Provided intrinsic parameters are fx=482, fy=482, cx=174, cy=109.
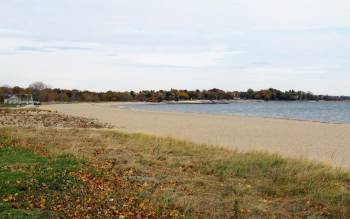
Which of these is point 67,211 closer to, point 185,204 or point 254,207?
point 185,204

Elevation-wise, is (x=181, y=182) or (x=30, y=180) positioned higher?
(x=30, y=180)

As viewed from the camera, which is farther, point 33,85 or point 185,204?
point 33,85

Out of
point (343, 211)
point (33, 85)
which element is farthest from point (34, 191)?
point (33, 85)

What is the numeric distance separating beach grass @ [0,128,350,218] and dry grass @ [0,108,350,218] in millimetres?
17

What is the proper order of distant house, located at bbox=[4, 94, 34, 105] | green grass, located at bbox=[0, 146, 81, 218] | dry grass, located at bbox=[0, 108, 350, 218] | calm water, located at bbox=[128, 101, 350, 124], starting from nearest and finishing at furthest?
1. green grass, located at bbox=[0, 146, 81, 218]
2. dry grass, located at bbox=[0, 108, 350, 218]
3. calm water, located at bbox=[128, 101, 350, 124]
4. distant house, located at bbox=[4, 94, 34, 105]

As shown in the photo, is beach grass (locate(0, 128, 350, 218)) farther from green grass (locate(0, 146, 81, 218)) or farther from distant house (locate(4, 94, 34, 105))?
distant house (locate(4, 94, 34, 105))

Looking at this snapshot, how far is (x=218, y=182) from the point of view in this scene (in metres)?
11.0

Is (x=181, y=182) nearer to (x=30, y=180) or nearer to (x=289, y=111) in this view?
(x=30, y=180)

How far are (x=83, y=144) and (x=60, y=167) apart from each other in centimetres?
645

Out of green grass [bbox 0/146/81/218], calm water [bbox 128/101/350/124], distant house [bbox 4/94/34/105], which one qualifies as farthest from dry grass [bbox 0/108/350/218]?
distant house [bbox 4/94/34/105]

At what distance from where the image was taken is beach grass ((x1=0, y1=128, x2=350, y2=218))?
826 centimetres

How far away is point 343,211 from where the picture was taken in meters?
8.33

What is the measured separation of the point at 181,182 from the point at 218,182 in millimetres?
883

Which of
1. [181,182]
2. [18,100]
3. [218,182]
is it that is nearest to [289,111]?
[18,100]
